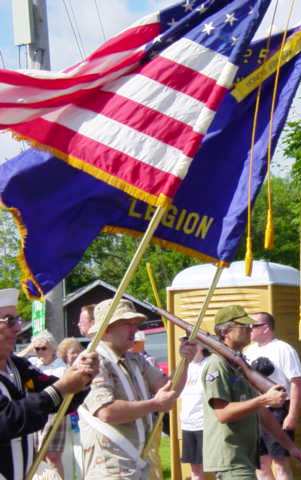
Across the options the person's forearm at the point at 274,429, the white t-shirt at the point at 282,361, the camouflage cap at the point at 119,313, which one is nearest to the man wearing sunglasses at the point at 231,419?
the person's forearm at the point at 274,429

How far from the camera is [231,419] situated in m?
7.15

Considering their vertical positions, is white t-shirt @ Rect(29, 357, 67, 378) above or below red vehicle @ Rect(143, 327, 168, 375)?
above

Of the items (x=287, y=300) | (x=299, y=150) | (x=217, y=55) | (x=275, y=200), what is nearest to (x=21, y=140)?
(x=217, y=55)

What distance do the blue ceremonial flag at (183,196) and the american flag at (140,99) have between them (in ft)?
0.92

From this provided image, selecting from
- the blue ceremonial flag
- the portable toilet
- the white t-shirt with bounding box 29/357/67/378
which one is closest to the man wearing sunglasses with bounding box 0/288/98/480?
the blue ceremonial flag

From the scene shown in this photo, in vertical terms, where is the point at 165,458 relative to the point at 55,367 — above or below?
below

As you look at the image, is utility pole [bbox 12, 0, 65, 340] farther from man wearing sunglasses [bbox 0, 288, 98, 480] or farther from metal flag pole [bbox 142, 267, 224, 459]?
man wearing sunglasses [bbox 0, 288, 98, 480]

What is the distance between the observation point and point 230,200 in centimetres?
698

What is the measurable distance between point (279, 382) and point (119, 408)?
12.2 ft

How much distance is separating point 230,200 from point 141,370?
128 centimetres

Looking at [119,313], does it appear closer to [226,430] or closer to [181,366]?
[181,366]

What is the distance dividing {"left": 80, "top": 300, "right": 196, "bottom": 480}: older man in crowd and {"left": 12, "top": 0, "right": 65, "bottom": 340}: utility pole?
26.4 ft

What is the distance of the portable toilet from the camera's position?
1151 centimetres

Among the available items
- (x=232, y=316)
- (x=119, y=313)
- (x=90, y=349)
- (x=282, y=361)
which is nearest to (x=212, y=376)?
(x=232, y=316)
